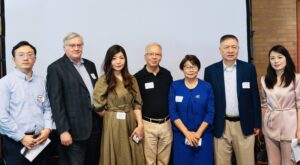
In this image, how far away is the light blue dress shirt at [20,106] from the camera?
7.88 feet

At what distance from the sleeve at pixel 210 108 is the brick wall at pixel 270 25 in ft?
6.75

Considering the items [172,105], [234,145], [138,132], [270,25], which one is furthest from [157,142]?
[270,25]

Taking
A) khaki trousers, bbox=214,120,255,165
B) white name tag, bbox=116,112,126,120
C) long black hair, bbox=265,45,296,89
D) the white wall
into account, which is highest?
the white wall

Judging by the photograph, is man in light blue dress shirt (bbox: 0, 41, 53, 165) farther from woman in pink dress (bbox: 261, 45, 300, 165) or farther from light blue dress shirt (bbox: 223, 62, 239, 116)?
woman in pink dress (bbox: 261, 45, 300, 165)

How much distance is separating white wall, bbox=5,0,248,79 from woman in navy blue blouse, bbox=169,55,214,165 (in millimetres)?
834

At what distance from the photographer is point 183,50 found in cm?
368

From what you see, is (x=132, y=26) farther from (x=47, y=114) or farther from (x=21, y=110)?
(x=21, y=110)

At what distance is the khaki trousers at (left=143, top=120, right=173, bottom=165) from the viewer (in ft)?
9.64

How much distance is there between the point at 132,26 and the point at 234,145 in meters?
1.77

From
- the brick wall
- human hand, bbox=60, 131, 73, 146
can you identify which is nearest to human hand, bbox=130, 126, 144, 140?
human hand, bbox=60, 131, 73, 146

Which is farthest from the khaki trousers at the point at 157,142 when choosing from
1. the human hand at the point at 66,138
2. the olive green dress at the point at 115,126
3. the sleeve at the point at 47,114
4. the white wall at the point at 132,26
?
the white wall at the point at 132,26

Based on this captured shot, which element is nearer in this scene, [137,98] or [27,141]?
[27,141]

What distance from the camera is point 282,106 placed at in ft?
9.04

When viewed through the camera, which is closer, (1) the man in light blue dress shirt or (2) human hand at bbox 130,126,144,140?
(1) the man in light blue dress shirt
